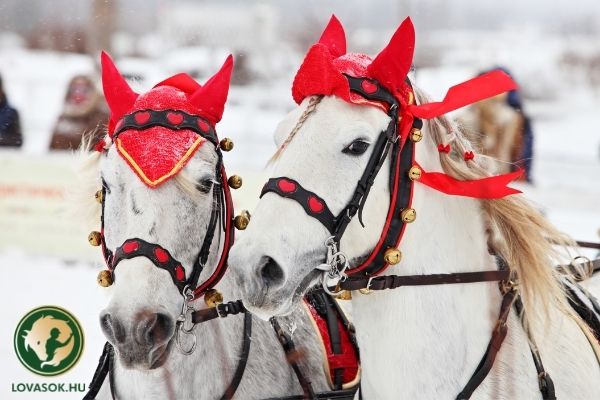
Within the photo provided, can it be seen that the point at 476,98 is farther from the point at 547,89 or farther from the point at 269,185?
the point at 547,89

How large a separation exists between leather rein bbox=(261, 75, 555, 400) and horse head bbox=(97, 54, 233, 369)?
1.60 ft

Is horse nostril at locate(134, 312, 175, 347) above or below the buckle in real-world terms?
below

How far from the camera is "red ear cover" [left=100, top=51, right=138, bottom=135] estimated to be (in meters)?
2.89

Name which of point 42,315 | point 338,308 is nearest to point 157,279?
point 338,308

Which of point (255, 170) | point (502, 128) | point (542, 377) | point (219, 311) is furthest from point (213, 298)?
point (255, 170)

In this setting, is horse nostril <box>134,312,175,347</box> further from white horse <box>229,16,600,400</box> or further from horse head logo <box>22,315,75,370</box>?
horse head logo <box>22,315,75,370</box>

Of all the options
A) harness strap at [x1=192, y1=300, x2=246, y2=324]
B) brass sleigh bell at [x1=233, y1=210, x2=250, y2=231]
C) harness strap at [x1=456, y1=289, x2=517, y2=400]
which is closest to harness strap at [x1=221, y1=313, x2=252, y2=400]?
harness strap at [x1=192, y1=300, x2=246, y2=324]

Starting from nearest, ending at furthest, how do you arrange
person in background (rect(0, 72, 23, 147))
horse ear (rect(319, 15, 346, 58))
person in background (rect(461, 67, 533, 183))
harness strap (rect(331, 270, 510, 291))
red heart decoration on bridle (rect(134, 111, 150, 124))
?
harness strap (rect(331, 270, 510, 291)) → horse ear (rect(319, 15, 346, 58)) → red heart decoration on bridle (rect(134, 111, 150, 124)) → person in background (rect(0, 72, 23, 147)) → person in background (rect(461, 67, 533, 183))

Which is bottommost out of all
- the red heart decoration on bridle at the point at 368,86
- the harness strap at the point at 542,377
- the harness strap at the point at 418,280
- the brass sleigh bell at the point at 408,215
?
the harness strap at the point at 542,377

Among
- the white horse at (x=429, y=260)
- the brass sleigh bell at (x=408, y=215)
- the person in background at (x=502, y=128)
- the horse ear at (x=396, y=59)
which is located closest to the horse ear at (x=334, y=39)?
the white horse at (x=429, y=260)

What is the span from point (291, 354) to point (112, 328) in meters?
0.83

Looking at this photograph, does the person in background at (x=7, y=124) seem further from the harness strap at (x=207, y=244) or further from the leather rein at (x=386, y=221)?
the leather rein at (x=386, y=221)

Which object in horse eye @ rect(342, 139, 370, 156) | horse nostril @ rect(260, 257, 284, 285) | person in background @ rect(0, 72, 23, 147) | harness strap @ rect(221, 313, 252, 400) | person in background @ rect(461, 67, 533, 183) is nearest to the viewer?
horse nostril @ rect(260, 257, 284, 285)

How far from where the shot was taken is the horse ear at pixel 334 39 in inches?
103
